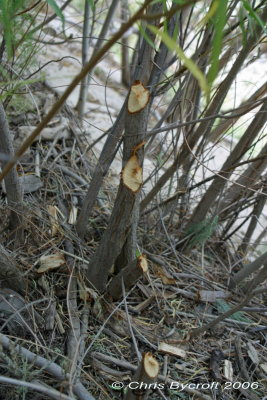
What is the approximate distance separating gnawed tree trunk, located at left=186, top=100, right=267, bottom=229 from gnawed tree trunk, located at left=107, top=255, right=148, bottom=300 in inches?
18.9

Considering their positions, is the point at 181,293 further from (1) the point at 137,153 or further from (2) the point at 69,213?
(1) the point at 137,153

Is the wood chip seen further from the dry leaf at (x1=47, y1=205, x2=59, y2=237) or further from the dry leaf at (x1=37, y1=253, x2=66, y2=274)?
the dry leaf at (x1=47, y1=205, x2=59, y2=237)

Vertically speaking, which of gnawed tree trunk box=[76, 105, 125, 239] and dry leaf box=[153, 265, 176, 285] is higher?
gnawed tree trunk box=[76, 105, 125, 239]

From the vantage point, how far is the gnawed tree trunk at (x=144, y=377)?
3.11 ft

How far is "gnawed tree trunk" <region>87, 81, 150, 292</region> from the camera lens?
106cm

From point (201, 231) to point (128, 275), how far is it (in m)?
0.59

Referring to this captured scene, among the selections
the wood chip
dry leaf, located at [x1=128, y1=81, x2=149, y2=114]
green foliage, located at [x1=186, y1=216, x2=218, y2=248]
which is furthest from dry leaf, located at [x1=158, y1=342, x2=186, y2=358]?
dry leaf, located at [x1=128, y1=81, x2=149, y2=114]

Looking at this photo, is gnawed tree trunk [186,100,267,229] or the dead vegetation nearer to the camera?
the dead vegetation

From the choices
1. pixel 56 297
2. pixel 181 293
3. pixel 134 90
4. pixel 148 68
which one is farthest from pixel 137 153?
pixel 181 293

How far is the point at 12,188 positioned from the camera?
1.31m

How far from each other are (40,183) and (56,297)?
20.5 inches

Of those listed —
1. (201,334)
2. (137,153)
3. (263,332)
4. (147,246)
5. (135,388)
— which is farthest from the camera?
(147,246)

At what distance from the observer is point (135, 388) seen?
1.00 metres

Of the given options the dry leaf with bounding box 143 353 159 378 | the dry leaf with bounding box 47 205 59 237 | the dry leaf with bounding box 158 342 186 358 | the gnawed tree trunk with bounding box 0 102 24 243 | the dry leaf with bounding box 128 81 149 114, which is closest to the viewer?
the dry leaf with bounding box 143 353 159 378
